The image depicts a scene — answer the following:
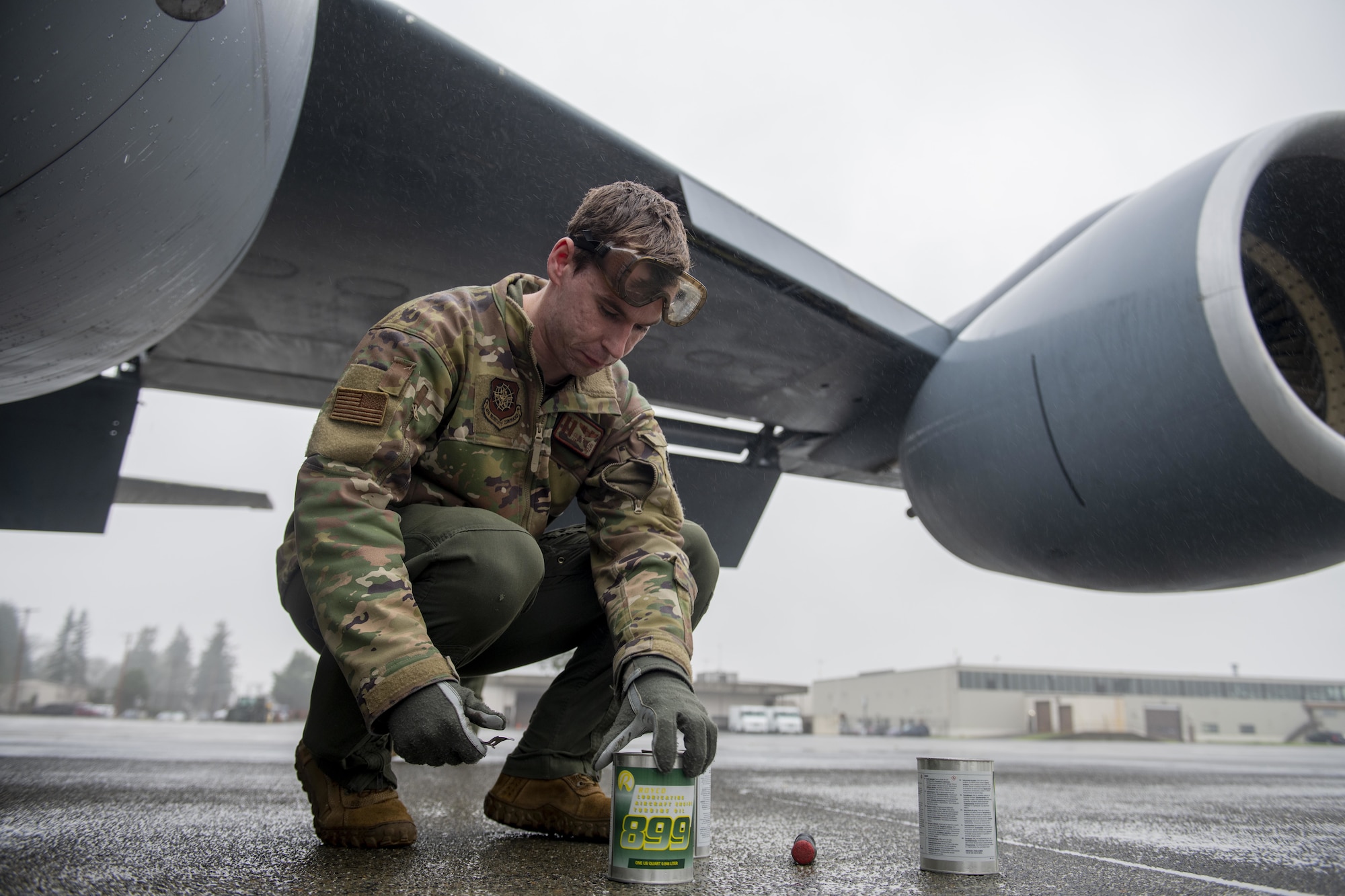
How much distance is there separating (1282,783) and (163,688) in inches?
4538

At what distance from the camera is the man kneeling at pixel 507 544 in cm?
123

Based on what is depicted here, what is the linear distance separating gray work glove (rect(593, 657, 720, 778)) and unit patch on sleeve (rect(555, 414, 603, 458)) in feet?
1.58

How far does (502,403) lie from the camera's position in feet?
5.27

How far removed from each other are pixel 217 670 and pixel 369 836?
10947cm

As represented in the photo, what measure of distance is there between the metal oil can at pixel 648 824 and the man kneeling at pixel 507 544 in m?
0.04

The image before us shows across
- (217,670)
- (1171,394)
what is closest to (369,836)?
(1171,394)

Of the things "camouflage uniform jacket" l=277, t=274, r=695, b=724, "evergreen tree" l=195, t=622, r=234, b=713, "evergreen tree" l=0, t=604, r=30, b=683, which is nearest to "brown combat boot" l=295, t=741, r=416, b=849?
"camouflage uniform jacket" l=277, t=274, r=695, b=724

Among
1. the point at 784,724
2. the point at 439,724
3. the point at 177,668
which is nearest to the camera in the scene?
the point at 439,724

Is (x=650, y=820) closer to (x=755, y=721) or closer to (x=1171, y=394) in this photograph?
(x=1171, y=394)

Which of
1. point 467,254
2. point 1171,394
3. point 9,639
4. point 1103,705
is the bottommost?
point 1171,394

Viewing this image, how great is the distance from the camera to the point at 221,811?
208 centimetres

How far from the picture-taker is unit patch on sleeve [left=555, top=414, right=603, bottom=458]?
5.53 feet

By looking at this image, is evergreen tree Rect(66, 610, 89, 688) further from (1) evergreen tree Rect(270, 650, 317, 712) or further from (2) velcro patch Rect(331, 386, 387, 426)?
(2) velcro patch Rect(331, 386, 387, 426)

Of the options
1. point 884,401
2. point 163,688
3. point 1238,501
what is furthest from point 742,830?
point 163,688
